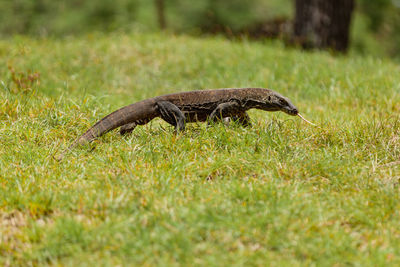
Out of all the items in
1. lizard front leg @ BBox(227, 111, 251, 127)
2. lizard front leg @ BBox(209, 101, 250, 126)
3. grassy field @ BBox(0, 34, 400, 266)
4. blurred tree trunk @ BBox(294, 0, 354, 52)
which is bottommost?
grassy field @ BBox(0, 34, 400, 266)

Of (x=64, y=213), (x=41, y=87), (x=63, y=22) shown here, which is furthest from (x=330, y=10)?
(x=63, y=22)

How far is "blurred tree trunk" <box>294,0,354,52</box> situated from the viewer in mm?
11711

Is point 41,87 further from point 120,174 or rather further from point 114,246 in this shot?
point 114,246

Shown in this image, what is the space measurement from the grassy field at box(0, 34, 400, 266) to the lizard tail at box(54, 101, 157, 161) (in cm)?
14

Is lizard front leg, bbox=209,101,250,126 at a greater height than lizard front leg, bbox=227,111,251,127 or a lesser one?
greater

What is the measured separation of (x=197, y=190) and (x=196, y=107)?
175 cm

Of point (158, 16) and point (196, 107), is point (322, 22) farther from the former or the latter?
point (158, 16)

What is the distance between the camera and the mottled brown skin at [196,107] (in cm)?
555

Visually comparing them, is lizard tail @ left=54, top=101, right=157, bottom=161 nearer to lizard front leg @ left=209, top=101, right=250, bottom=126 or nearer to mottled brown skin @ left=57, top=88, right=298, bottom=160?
mottled brown skin @ left=57, top=88, right=298, bottom=160

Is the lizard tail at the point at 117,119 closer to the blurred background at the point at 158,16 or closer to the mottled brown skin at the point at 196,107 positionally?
the mottled brown skin at the point at 196,107

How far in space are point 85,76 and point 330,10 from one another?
665 centimetres

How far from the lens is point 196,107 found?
578cm

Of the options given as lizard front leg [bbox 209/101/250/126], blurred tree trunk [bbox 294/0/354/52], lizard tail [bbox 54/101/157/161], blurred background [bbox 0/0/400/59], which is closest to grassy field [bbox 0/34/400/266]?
lizard tail [bbox 54/101/157/161]

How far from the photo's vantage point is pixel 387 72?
363 inches
